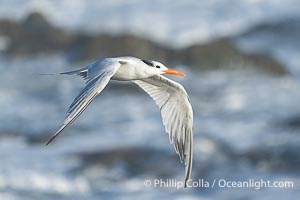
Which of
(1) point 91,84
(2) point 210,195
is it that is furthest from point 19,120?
(1) point 91,84

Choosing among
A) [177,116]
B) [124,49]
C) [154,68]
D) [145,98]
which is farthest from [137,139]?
[154,68]

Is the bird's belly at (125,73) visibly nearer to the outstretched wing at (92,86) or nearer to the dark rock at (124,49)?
the outstretched wing at (92,86)

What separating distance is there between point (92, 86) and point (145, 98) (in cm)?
1236

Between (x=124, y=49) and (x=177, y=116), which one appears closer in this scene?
(x=177, y=116)

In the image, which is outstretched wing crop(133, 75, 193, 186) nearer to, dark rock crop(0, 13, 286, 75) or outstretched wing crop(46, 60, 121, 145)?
outstretched wing crop(46, 60, 121, 145)

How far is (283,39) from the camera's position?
26.4 metres

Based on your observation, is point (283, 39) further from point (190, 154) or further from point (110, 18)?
A: point (190, 154)

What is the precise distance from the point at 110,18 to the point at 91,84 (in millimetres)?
19277

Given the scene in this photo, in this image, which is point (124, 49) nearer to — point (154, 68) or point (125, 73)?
point (154, 68)

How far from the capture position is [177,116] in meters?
10.6

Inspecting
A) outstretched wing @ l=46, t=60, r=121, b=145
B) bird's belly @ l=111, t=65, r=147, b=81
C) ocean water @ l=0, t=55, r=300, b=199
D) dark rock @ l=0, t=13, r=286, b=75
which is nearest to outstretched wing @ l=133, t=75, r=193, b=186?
bird's belly @ l=111, t=65, r=147, b=81

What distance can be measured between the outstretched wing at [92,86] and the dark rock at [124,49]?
13708mm

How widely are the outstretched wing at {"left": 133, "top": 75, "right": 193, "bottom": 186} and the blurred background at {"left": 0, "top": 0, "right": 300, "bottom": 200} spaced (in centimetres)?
408

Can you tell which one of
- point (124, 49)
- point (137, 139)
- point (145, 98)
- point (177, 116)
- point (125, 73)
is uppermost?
point (124, 49)
